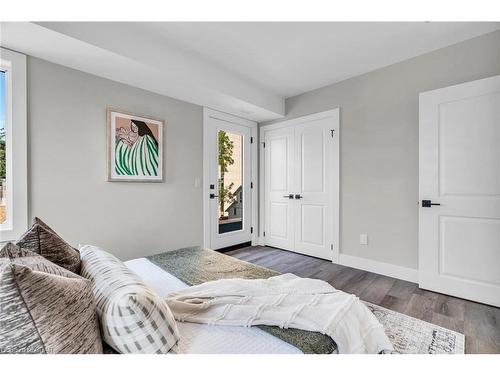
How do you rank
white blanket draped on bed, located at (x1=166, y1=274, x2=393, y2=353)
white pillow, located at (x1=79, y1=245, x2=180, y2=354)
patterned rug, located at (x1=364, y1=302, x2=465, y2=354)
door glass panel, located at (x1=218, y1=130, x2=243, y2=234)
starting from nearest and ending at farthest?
white pillow, located at (x1=79, y1=245, x2=180, y2=354), white blanket draped on bed, located at (x1=166, y1=274, x2=393, y2=353), patterned rug, located at (x1=364, y1=302, x2=465, y2=354), door glass panel, located at (x1=218, y1=130, x2=243, y2=234)

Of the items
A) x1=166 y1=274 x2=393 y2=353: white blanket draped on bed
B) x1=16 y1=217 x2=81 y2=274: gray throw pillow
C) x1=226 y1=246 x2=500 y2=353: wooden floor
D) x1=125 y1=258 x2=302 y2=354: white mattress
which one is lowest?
x1=226 y1=246 x2=500 y2=353: wooden floor

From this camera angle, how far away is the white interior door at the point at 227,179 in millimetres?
3488

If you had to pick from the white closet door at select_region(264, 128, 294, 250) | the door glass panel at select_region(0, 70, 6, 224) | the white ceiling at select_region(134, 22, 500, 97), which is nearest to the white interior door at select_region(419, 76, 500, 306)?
the white ceiling at select_region(134, 22, 500, 97)

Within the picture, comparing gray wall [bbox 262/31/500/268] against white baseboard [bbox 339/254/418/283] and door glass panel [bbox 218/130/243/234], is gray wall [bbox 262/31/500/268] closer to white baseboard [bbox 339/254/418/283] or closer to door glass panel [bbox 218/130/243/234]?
white baseboard [bbox 339/254/418/283]

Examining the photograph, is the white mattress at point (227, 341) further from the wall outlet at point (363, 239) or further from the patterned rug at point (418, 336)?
the wall outlet at point (363, 239)

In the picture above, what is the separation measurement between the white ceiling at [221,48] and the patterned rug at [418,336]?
7.89ft

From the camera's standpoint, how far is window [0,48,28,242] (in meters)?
1.96

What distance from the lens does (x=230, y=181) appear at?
152 inches

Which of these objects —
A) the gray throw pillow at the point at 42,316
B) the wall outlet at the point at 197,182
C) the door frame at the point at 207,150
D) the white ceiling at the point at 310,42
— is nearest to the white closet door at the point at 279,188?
the door frame at the point at 207,150

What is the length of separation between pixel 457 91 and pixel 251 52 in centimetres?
196

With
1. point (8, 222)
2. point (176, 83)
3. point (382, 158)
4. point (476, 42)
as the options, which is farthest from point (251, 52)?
point (8, 222)

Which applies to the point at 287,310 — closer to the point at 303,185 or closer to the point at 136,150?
the point at 136,150

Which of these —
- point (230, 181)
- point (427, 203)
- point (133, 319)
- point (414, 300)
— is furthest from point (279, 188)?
point (133, 319)

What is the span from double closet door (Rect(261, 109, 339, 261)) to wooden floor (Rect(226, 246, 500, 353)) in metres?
0.39
